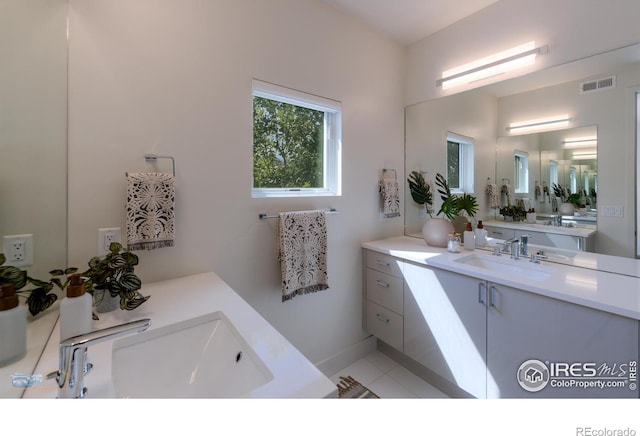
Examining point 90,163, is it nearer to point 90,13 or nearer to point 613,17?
point 90,13

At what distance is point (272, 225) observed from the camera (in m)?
1.65

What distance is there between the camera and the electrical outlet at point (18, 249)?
3.04 feet

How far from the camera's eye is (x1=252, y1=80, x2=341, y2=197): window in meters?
1.67

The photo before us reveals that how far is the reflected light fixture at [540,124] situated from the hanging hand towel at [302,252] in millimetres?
1466

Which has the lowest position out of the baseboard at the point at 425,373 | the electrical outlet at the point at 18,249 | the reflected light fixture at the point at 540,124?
the baseboard at the point at 425,373

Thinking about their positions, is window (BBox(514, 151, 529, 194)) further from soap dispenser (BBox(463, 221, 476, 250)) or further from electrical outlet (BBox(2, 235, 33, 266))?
electrical outlet (BBox(2, 235, 33, 266))

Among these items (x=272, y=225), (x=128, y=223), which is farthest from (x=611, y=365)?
(x=128, y=223)

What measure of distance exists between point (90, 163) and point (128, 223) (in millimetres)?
296

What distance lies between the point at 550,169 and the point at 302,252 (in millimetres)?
1672

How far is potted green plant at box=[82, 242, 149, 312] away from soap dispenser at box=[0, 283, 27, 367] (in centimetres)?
23

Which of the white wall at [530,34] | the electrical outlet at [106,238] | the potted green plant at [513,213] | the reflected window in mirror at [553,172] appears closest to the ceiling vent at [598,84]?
the white wall at [530,34]

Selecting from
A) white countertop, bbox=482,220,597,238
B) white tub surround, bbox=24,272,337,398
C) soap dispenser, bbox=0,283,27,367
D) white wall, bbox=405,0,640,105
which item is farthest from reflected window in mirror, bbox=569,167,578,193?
soap dispenser, bbox=0,283,27,367

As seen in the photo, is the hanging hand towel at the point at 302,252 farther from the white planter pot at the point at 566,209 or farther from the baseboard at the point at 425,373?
the white planter pot at the point at 566,209

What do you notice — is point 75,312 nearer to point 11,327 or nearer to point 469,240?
point 11,327
